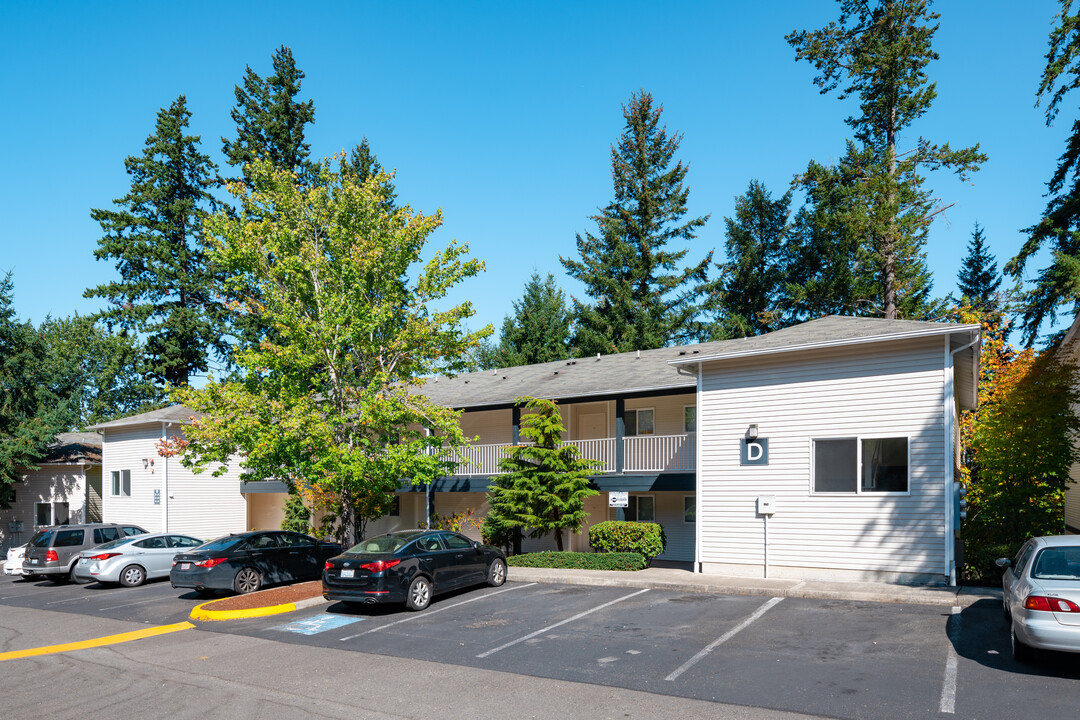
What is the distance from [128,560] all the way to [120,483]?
14.3 meters

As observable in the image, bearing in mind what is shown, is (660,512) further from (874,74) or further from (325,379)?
(874,74)

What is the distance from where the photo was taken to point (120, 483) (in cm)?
3344

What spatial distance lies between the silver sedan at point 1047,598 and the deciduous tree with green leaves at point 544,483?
1188 cm

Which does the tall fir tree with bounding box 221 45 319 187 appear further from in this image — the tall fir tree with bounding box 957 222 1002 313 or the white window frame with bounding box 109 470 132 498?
the tall fir tree with bounding box 957 222 1002 313

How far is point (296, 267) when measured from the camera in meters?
18.1

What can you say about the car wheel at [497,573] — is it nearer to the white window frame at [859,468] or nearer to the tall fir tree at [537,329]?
the white window frame at [859,468]

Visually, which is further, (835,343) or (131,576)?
(131,576)

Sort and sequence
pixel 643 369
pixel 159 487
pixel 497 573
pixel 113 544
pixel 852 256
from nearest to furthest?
pixel 497 573 < pixel 113 544 < pixel 643 369 < pixel 159 487 < pixel 852 256

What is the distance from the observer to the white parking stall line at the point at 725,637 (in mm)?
9859

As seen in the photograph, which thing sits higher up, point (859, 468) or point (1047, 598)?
point (859, 468)

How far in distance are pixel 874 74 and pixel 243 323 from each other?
108ft

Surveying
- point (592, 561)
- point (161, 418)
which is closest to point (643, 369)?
point (592, 561)

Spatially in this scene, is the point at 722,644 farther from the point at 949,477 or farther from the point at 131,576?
the point at 131,576

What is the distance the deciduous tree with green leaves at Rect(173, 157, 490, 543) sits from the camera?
17.6 metres
